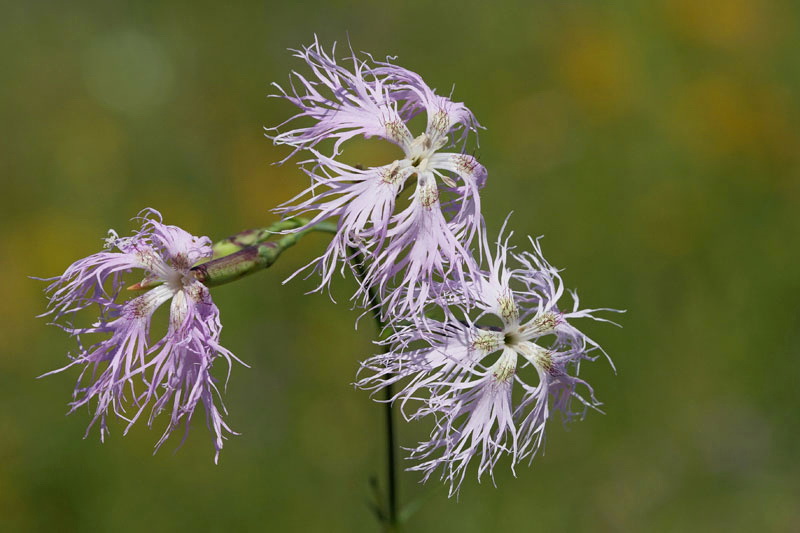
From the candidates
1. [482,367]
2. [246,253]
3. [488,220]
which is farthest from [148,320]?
[488,220]

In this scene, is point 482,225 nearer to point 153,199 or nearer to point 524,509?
point 524,509

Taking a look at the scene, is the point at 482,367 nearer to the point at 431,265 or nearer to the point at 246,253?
the point at 431,265

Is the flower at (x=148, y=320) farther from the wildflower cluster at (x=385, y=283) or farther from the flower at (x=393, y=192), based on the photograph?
the flower at (x=393, y=192)

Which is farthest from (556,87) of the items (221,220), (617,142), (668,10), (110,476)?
(110,476)

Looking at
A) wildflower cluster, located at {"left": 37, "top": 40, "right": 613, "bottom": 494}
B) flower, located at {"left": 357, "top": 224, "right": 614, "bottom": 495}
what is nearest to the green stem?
wildflower cluster, located at {"left": 37, "top": 40, "right": 613, "bottom": 494}

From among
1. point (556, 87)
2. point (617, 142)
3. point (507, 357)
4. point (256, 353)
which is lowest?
point (507, 357)

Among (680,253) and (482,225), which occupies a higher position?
(680,253)

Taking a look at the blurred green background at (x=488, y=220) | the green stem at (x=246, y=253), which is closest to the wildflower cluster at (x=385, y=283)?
the green stem at (x=246, y=253)
